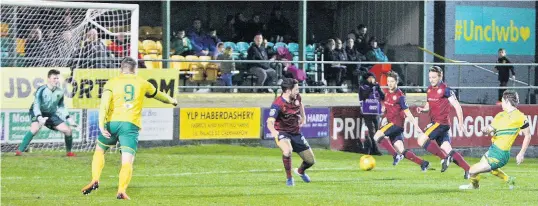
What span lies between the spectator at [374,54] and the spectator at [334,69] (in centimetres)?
167

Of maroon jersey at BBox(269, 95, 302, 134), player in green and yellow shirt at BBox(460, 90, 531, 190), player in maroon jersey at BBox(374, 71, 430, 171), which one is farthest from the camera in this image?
player in maroon jersey at BBox(374, 71, 430, 171)

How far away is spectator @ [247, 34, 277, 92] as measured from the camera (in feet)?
90.0

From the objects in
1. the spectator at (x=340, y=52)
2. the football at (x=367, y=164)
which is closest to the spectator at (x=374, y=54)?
the spectator at (x=340, y=52)

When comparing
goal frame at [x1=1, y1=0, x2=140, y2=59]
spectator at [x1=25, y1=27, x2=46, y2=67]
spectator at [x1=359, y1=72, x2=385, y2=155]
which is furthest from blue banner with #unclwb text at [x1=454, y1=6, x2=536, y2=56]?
goal frame at [x1=1, y1=0, x2=140, y2=59]

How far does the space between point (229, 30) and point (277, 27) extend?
1.45 metres

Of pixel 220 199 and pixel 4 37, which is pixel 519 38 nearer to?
pixel 4 37

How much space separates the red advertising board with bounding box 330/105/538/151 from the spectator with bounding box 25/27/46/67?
25.4ft

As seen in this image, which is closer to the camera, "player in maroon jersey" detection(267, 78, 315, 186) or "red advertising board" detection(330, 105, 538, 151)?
"player in maroon jersey" detection(267, 78, 315, 186)

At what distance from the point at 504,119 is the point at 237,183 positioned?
4.40 m

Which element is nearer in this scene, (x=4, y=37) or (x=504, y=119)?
(x=504, y=119)

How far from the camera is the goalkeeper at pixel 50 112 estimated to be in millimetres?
21844

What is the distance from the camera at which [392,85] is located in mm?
21797

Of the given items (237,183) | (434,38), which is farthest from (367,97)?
(237,183)

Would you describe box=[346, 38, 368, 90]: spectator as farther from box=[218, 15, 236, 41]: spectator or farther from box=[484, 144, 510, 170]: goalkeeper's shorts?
box=[484, 144, 510, 170]: goalkeeper's shorts
